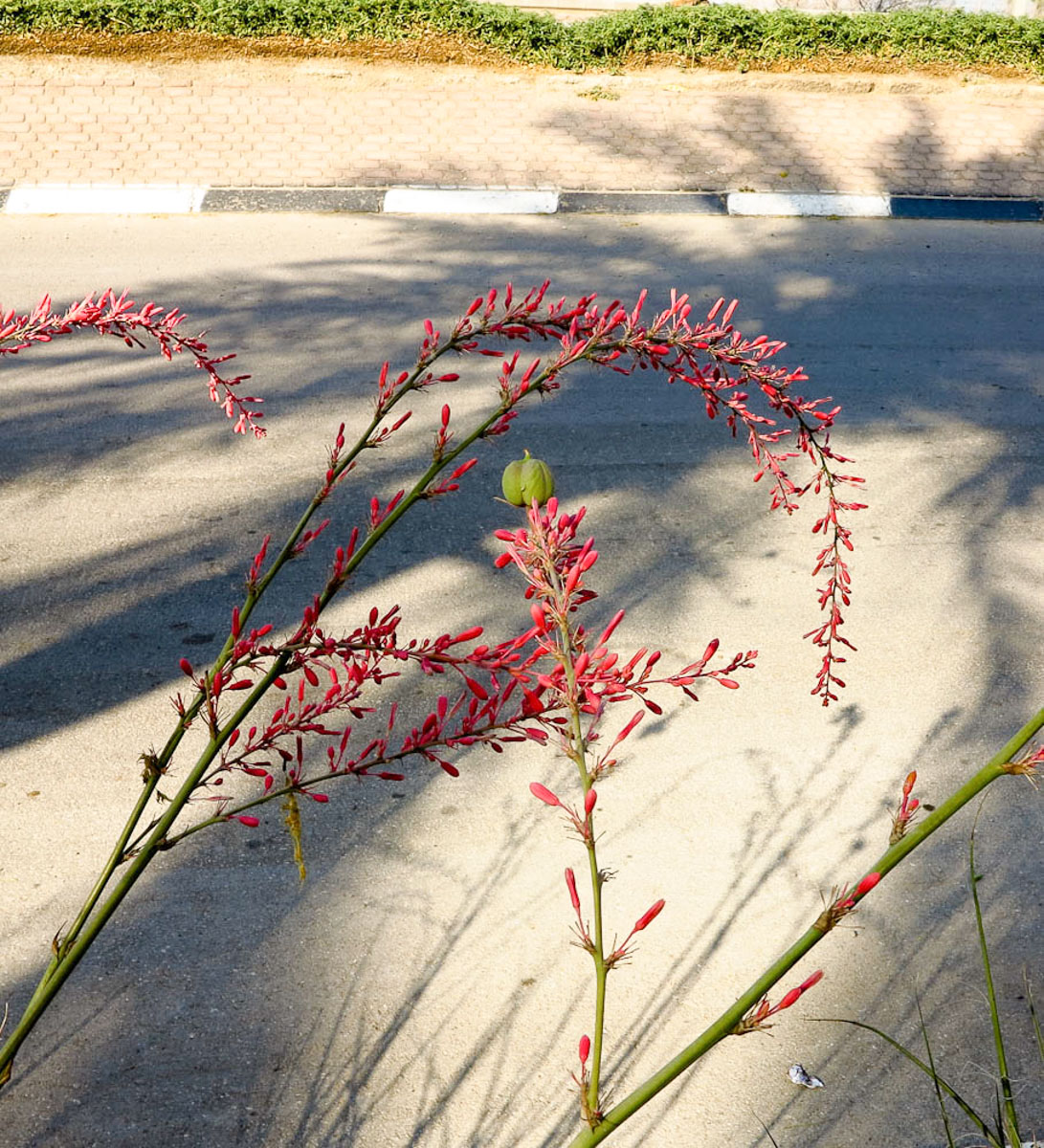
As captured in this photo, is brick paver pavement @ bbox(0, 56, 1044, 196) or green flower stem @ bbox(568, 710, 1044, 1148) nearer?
green flower stem @ bbox(568, 710, 1044, 1148)

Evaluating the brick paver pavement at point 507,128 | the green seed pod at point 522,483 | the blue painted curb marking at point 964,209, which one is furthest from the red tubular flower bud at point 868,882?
the blue painted curb marking at point 964,209

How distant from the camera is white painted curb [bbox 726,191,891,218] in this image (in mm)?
11055

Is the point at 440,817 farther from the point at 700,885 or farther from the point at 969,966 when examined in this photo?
the point at 969,966

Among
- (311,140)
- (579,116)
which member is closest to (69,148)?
(311,140)

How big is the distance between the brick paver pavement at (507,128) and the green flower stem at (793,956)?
1048cm

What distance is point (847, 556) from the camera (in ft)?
19.4

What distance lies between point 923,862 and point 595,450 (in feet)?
10.7

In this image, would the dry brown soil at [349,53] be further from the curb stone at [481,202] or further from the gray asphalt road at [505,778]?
the gray asphalt road at [505,778]

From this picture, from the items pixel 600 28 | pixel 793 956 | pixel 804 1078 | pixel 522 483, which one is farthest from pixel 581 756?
pixel 600 28

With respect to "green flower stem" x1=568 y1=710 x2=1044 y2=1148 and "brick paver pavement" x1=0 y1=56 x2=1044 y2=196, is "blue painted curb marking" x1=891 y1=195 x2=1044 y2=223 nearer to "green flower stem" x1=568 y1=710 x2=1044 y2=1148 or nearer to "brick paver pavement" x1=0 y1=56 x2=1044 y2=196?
"brick paver pavement" x1=0 y1=56 x2=1044 y2=196

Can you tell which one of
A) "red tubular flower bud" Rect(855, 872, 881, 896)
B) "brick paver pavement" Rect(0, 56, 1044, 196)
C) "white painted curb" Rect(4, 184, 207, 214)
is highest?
"red tubular flower bud" Rect(855, 872, 881, 896)

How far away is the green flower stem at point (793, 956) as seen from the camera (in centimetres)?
123

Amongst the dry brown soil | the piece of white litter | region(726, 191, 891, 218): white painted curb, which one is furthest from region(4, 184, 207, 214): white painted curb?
the piece of white litter

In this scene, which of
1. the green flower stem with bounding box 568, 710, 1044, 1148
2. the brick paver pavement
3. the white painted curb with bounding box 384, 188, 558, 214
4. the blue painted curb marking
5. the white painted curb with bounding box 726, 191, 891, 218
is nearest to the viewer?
the green flower stem with bounding box 568, 710, 1044, 1148
